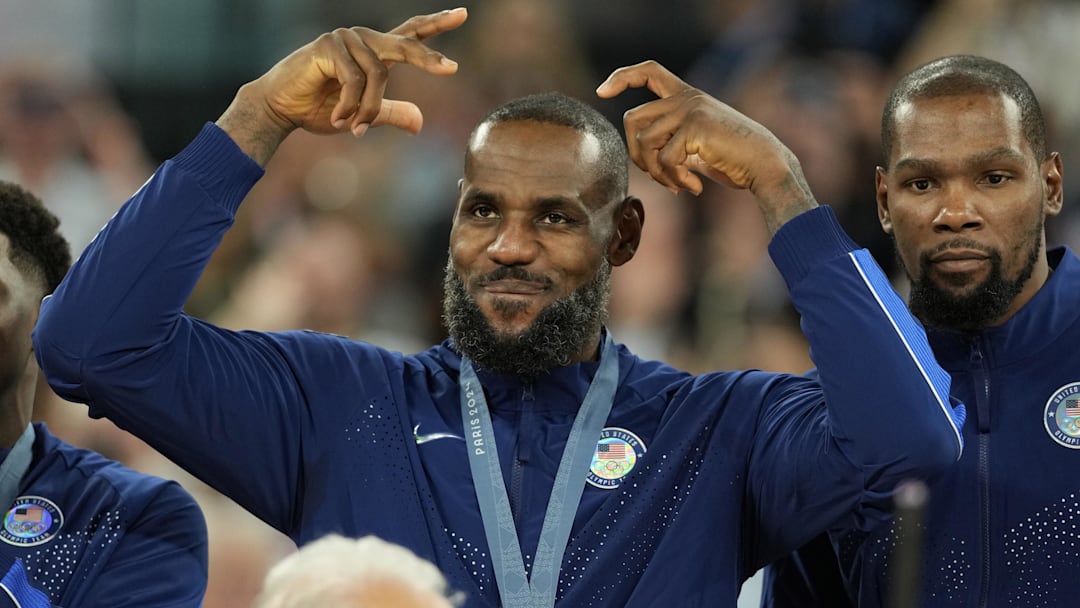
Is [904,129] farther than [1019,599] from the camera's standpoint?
Yes

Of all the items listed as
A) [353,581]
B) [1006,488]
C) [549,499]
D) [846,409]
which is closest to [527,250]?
[549,499]

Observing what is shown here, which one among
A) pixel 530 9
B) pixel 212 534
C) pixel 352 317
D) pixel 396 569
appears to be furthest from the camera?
pixel 530 9

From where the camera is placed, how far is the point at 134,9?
331 inches

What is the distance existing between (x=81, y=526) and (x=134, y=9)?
5244mm

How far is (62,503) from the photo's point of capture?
3715 millimetres

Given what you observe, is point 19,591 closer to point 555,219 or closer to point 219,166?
point 219,166

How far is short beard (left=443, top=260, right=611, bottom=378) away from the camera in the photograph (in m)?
3.72

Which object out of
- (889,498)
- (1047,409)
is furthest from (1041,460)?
(889,498)

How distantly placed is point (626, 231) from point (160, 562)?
1341mm

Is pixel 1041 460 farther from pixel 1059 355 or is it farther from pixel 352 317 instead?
pixel 352 317

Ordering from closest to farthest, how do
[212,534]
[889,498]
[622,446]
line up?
[889,498]
[622,446]
[212,534]

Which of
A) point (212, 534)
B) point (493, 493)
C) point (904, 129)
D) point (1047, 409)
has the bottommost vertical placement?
point (212, 534)

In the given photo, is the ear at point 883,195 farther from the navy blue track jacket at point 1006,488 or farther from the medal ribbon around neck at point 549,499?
the medal ribbon around neck at point 549,499

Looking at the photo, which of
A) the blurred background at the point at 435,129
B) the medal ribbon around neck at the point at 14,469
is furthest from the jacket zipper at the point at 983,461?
the blurred background at the point at 435,129
